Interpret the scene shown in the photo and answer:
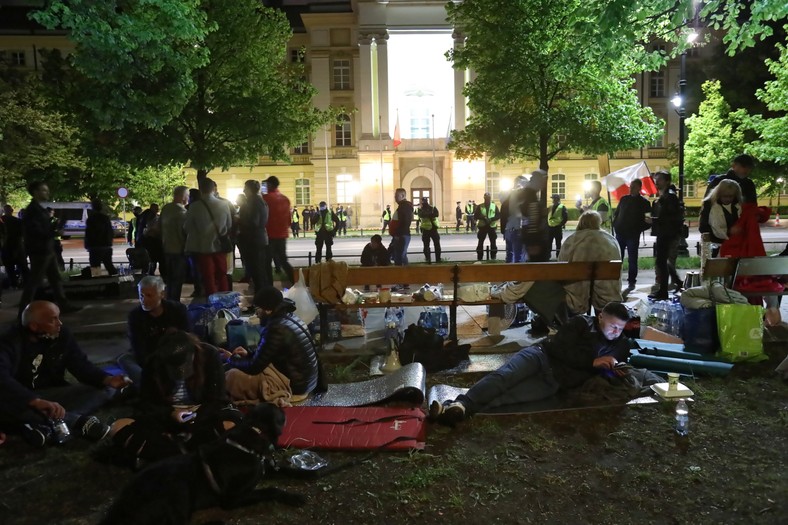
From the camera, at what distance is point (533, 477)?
3766 mm

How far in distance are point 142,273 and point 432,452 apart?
9.54m

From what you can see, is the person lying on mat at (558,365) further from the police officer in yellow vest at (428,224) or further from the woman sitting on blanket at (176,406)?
the police officer in yellow vest at (428,224)

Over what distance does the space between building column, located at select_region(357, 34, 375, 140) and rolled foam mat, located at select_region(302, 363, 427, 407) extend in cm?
3470

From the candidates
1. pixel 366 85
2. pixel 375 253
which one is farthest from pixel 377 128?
pixel 375 253

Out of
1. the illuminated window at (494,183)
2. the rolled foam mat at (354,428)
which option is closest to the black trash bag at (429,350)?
the rolled foam mat at (354,428)

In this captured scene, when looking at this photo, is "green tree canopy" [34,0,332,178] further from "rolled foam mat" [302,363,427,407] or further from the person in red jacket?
"rolled foam mat" [302,363,427,407]

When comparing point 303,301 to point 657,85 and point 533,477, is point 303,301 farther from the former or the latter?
point 657,85

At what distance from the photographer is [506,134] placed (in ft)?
66.4

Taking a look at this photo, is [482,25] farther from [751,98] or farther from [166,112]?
[751,98]

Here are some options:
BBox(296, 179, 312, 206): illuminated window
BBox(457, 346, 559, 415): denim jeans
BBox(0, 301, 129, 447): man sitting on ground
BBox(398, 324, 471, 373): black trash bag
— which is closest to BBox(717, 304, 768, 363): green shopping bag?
BBox(457, 346, 559, 415): denim jeans

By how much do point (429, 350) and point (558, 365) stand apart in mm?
1543

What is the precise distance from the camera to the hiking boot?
4473 millimetres

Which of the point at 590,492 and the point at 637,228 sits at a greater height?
the point at 637,228

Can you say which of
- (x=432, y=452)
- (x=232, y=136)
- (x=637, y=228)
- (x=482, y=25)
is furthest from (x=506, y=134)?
(x=432, y=452)
